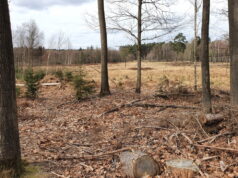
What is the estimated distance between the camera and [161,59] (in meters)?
65.6

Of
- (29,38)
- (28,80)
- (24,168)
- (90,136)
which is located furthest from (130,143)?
(29,38)

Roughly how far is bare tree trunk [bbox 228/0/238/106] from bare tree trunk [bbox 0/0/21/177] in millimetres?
5419

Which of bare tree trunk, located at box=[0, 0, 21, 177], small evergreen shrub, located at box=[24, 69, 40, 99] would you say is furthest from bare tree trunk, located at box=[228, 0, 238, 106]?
small evergreen shrub, located at box=[24, 69, 40, 99]

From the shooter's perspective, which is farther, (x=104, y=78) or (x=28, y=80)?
(x=28, y=80)

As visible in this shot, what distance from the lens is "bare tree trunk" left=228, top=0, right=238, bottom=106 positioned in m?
5.89

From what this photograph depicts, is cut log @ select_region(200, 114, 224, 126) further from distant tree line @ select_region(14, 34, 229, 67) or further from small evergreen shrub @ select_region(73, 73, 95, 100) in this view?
distant tree line @ select_region(14, 34, 229, 67)

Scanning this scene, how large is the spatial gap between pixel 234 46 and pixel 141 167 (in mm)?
4445

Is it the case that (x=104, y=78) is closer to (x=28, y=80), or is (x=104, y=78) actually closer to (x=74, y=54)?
(x=28, y=80)

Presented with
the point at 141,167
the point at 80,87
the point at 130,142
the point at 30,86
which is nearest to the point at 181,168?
the point at 141,167

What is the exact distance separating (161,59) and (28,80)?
58144 millimetres

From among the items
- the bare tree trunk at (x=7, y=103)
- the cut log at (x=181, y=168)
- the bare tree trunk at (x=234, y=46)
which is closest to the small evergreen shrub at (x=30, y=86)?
the bare tree trunk at (x=7, y=103)

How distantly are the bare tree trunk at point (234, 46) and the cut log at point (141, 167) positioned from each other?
12.3 ft

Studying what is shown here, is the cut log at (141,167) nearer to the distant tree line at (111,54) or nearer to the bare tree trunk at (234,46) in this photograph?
the bare tree trunk at (234,46)

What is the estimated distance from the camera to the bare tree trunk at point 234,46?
5.89 metres
